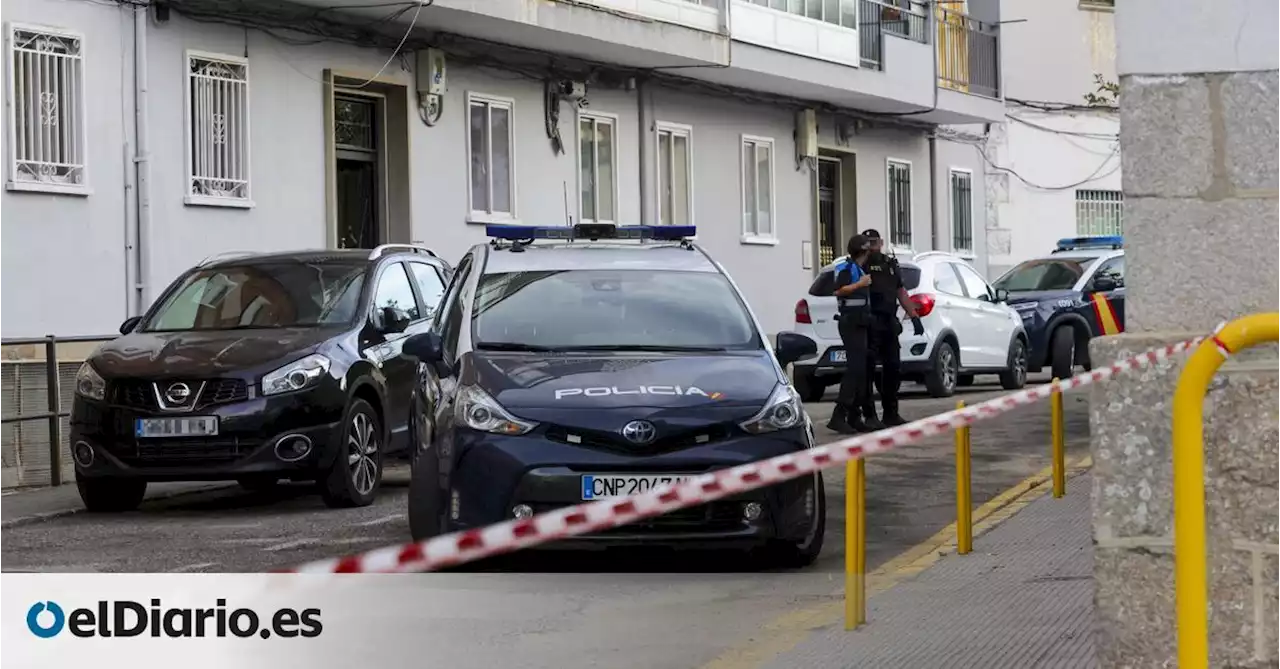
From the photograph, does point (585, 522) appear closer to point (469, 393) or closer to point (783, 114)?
point (469, 393)

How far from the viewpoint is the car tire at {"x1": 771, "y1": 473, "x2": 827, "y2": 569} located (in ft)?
32.1

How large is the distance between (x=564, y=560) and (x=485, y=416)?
105 cm

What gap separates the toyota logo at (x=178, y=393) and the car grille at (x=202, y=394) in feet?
0.14

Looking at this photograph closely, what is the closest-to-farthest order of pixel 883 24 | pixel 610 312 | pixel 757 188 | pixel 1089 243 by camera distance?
pixel 610 312 < pixel 1089 243 < pixel 757 188 < pixel 883 24

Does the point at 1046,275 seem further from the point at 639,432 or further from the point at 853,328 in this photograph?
the point at 639,432

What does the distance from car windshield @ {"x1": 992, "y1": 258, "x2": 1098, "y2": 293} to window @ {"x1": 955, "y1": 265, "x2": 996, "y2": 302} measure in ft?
5.48

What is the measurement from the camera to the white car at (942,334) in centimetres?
2247

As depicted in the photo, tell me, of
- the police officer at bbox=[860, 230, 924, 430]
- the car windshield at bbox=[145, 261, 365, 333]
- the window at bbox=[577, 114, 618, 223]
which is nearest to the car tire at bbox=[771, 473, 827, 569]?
the car windshield at bbox=[145, 261, 365, 333]

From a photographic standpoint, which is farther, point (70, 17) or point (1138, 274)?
point (70, 17)

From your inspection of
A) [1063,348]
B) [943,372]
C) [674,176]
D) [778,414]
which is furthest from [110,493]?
[1063,348]

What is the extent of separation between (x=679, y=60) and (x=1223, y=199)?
20.3 meters

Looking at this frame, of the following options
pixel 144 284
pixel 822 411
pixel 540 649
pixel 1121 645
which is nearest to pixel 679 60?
pixel 822 411

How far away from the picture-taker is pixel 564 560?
1017cm

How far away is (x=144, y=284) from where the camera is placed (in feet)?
60.8
